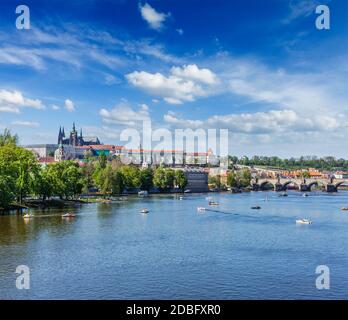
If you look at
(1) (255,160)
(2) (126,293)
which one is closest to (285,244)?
(2) (126,293)

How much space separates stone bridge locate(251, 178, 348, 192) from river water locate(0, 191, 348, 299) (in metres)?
72.7

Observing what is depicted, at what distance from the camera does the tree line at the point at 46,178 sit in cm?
4125

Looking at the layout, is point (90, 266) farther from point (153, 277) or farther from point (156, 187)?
point (156, 187)

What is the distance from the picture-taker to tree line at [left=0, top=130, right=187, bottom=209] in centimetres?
4125

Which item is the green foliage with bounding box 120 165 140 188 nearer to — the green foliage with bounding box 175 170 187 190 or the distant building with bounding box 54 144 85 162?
the green foliage with bounding box 175 170 187 190

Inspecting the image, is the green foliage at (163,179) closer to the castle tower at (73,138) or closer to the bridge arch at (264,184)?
the bridge arch at (264,184)

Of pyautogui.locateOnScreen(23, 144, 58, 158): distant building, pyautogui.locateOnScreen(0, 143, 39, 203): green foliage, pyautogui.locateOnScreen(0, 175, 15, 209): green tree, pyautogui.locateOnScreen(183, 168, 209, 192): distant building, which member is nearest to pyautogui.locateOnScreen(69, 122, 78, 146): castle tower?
pyautogui.locateOnScreen(23, 144, 58, 158): distant building

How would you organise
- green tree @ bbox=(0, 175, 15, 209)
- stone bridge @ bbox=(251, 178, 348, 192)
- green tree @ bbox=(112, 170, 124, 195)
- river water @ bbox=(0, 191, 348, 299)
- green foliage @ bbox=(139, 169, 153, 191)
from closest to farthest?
1. river water @ bbox=(0, 191, 348, 299)
2. green tree @ bbox=(0, 175, 15, 209)
3. green tree @ bbox=(112, 170, 124, 195)
4. green foliage @ bbox=(139, 169, 153, 191)
5. stone bridge @ bbox=(251, 178, 348, 192)

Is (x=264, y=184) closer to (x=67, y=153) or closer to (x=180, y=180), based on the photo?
(x=180, y=180)

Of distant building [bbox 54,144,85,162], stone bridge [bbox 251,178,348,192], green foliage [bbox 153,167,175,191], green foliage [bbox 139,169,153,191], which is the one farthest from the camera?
distant building [bbox 54,144,85,162]

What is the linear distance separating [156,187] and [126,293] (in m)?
71.5

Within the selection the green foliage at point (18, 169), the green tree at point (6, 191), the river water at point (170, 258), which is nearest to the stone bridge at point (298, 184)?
the river water at point (170, 258)

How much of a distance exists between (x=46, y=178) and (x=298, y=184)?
7322cm

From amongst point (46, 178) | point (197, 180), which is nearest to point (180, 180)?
point (197, 180)
